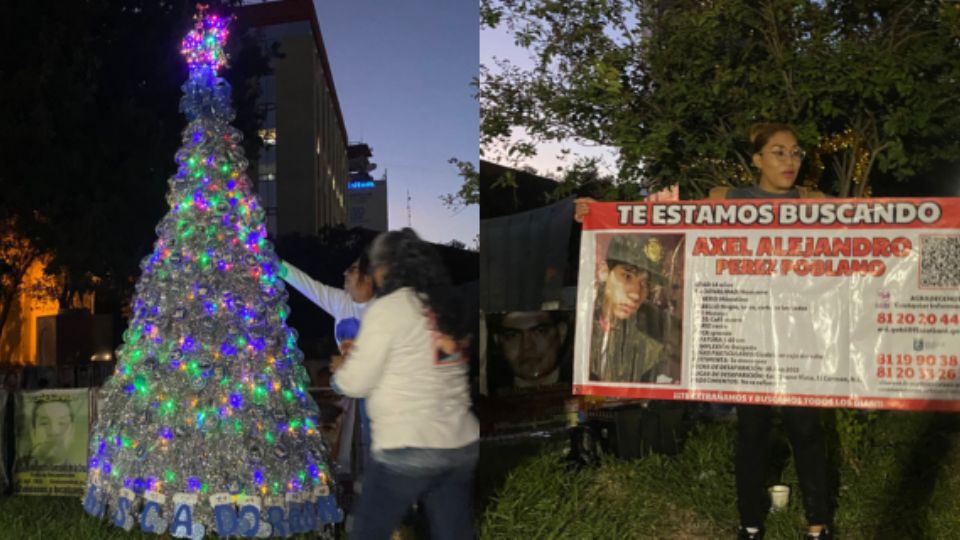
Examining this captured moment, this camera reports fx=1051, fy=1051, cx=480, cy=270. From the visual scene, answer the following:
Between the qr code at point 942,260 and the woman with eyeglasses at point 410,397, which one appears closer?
the woman with eyeglasses at point 410,397

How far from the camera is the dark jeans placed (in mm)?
4723

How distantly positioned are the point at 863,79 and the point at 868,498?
234cm

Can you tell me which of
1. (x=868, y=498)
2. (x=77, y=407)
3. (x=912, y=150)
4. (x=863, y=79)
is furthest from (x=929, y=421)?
(x=77, y=407)

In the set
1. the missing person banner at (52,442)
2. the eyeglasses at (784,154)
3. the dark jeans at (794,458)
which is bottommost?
the missing person banner at (52,442)

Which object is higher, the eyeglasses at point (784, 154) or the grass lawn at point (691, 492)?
the eyeglasses at point (784, 154)

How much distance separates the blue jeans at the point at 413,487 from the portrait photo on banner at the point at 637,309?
1619 mm

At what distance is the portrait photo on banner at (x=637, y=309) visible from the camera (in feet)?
16.3

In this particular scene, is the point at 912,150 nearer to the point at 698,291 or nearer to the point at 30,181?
the point at 698,291

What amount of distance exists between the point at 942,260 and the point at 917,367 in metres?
0.49

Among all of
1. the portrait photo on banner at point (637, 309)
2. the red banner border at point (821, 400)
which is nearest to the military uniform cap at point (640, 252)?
the portrait photo on banner at point (637, 309)

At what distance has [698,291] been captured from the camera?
4.91 metres

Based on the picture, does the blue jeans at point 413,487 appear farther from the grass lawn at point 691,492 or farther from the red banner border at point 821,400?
the grass lawn at point 691,492

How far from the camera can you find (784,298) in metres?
4.77

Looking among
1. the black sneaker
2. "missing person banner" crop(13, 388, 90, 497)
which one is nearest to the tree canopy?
the black sneaker
